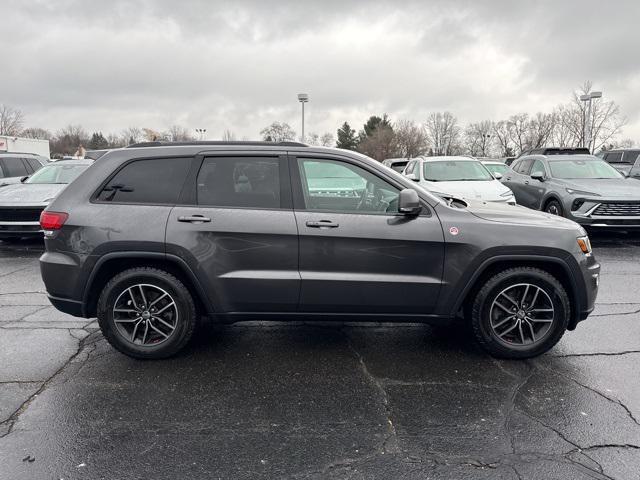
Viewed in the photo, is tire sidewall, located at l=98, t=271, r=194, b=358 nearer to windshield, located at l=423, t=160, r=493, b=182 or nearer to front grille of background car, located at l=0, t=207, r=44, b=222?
front grille of background car, located at l=0, t=207, r=44, b=222

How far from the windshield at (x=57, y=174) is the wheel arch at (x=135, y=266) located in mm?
7702

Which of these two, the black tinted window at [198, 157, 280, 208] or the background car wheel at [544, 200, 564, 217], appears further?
the background car wheel at [544, 200, 564, 217]

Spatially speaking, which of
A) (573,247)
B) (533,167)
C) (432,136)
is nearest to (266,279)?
(573,247)

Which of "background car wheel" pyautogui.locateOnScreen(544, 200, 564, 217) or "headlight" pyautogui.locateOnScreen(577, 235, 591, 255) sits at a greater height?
"headlight" pyautogui.locateOnScreen(577, 235, 591, 255)

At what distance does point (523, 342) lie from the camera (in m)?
4.17

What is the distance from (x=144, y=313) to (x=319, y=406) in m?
1.74

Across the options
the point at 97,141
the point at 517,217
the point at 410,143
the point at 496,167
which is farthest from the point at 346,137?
the point at 517,217

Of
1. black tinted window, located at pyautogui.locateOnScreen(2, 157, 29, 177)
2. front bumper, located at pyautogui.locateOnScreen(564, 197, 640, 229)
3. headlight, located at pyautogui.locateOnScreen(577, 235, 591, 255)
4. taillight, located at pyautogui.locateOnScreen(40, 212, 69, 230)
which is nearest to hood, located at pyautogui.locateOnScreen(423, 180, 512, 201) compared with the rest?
front bumper, located at pyautogui.locateOnScreen(564, 197, 640, 229)

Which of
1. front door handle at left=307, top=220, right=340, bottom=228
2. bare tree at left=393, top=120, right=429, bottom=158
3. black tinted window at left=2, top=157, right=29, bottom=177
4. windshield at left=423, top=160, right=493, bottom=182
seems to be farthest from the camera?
bare tree at left=393, top=120, right=429, bottom=158

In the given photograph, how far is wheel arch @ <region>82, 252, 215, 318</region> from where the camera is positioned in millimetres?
3963

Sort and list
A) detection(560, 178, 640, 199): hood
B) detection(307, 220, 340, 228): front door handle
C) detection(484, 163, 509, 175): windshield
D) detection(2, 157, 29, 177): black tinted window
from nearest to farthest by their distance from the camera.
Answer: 1. detection(307, 220, 340, 228): front door handle
2. detection(560, 178, 640, 199): hood
3. detection(2, 157, 29, 177): black tinted window
4. detection(484, 163, 509, 175): windshield

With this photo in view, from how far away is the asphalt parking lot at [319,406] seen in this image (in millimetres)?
2746

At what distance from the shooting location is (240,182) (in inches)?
161

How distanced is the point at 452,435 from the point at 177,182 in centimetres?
288
